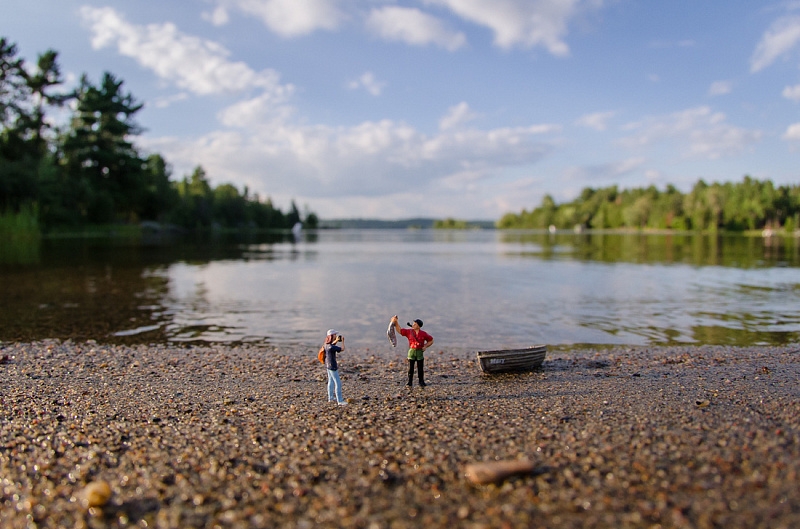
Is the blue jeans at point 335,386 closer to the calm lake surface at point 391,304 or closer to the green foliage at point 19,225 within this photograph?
the calm lake surface at point 391,304

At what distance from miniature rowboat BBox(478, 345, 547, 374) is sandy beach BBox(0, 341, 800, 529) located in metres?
0.36

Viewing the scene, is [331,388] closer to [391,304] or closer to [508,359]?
[508,359]

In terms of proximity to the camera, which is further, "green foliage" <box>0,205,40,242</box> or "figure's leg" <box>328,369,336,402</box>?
"green foliage" <box>0,205,40,242</box>

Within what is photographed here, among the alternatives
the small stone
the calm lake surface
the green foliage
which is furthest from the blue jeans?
the green foliage

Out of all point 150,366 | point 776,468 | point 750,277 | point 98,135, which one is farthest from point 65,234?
point 776,468

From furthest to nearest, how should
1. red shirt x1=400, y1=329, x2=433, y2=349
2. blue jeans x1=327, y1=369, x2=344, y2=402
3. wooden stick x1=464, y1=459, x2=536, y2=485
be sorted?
red shirt x1=400, y1=329, x2=433, y2=349
blue jeans x1=327, y1=369, x2=344, y2=402
wooden stick x1=464, y1=459, x2=536, y2=485

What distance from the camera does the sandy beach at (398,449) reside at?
7.12 meters

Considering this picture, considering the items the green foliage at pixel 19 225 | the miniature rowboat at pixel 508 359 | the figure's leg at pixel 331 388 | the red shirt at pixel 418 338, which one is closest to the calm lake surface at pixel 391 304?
the miniature rowboat at pixel 508 359

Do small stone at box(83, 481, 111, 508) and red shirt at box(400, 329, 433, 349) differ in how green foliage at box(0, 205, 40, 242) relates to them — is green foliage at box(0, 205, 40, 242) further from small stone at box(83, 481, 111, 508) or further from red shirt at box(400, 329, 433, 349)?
small stone at box(83, 481, 111, 508)

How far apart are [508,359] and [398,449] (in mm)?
6879

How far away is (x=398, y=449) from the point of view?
9.24 metres

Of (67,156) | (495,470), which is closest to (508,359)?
(495,470)

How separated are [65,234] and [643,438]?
123 metres

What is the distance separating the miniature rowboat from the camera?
15.1 metres
